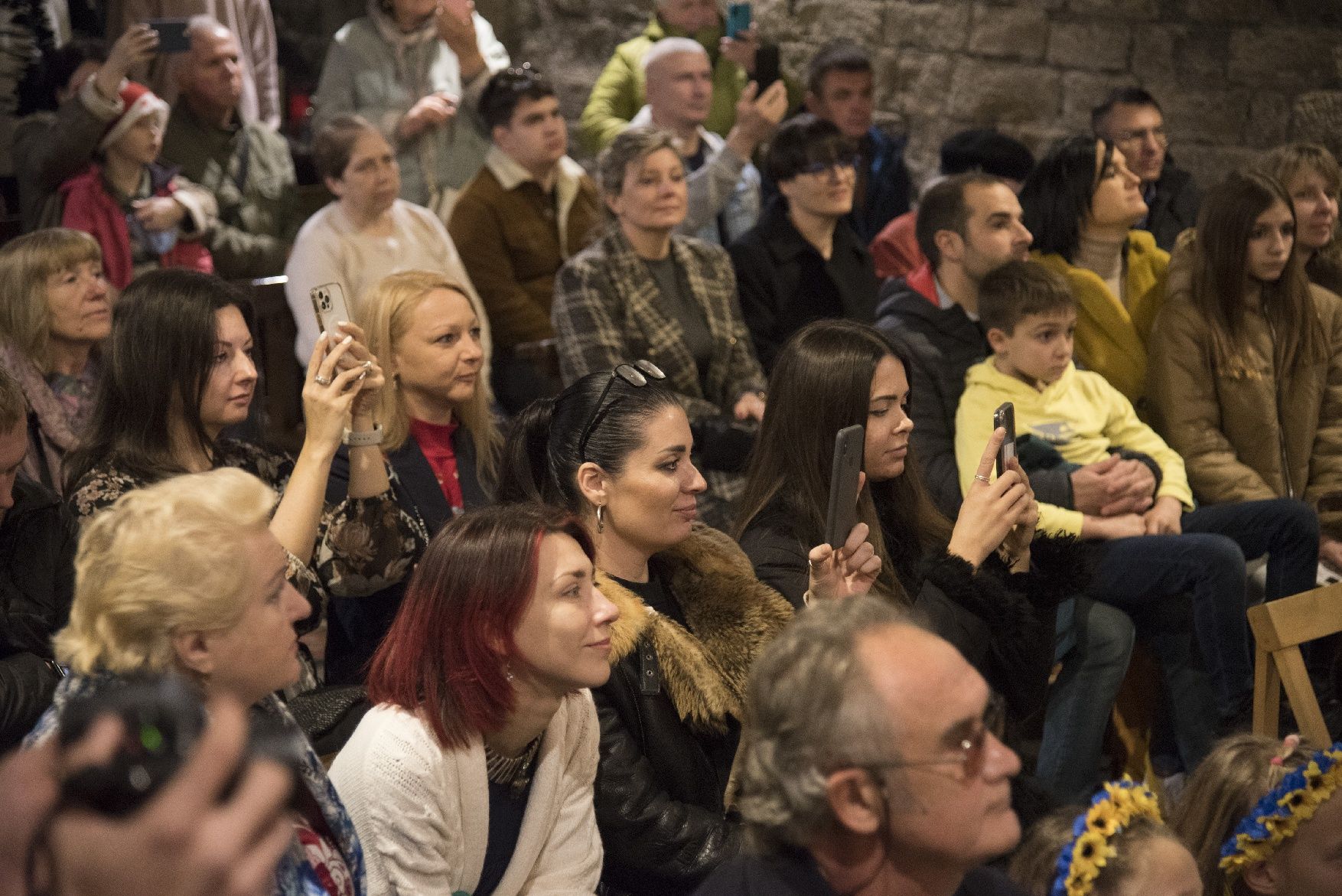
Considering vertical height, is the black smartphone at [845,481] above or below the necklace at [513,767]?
above

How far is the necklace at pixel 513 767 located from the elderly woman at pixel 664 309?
6.21 feet

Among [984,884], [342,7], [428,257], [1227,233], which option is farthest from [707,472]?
[342,7]

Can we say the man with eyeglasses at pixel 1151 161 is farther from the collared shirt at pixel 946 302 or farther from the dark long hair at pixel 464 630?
the dark long hair at pixel 464 630

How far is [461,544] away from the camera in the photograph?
7.00ft

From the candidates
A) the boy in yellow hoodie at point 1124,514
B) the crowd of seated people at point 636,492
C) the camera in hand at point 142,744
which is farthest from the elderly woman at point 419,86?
the camera in hand at point 142,744

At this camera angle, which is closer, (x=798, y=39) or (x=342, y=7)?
(x=798, y=39)

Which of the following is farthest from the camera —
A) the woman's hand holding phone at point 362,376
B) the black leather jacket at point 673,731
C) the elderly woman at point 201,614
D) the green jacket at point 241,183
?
the green jacket at point 241,183

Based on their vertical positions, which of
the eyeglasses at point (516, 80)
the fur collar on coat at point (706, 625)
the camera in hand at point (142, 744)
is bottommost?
the fur collar on coat at point (706, 625)

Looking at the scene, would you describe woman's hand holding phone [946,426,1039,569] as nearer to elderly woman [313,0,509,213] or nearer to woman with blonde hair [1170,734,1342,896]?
woman with blonde hair [1170,734,1342,896]

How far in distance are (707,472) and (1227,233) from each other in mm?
1518

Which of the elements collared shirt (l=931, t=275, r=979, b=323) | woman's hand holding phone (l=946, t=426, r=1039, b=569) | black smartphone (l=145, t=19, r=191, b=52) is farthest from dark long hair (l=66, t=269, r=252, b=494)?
black smartphone (l=145, t=19, r=191, b=52)

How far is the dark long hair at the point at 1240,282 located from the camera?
4023mm

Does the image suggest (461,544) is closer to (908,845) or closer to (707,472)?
(908,845)

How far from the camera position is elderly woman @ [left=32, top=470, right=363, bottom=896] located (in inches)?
69.5
